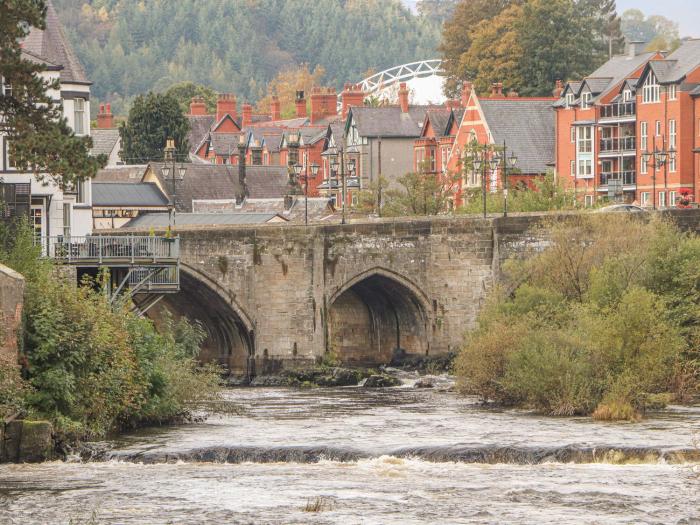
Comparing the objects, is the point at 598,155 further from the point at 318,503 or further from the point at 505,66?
the point at 318,503

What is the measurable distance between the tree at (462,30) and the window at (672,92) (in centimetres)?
4465

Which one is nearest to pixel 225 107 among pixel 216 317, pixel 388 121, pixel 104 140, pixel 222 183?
pixel 104 140

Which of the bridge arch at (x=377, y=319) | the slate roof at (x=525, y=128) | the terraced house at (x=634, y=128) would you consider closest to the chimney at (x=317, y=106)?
the slate roof at (x=525, y=128)

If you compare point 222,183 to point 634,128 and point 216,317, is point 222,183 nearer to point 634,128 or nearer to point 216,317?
point 634,128

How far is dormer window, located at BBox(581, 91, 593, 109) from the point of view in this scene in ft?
335

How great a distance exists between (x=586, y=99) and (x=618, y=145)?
143 inches

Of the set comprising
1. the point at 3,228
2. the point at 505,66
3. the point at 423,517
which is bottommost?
the point at 423,517

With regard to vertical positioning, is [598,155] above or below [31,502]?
above

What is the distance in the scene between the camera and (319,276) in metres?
70.8

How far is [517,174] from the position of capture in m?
102

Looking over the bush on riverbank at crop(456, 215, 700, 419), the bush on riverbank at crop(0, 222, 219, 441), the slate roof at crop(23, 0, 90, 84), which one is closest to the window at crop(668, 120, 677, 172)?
the bush on riverbank at crop(456, 215, 700, 419)

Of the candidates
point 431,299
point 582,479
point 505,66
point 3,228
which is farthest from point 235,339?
point 505,66

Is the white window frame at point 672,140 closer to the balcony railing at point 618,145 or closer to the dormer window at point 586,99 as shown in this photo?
the balcony railing at point 618,145

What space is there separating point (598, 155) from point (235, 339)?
36175 mm
